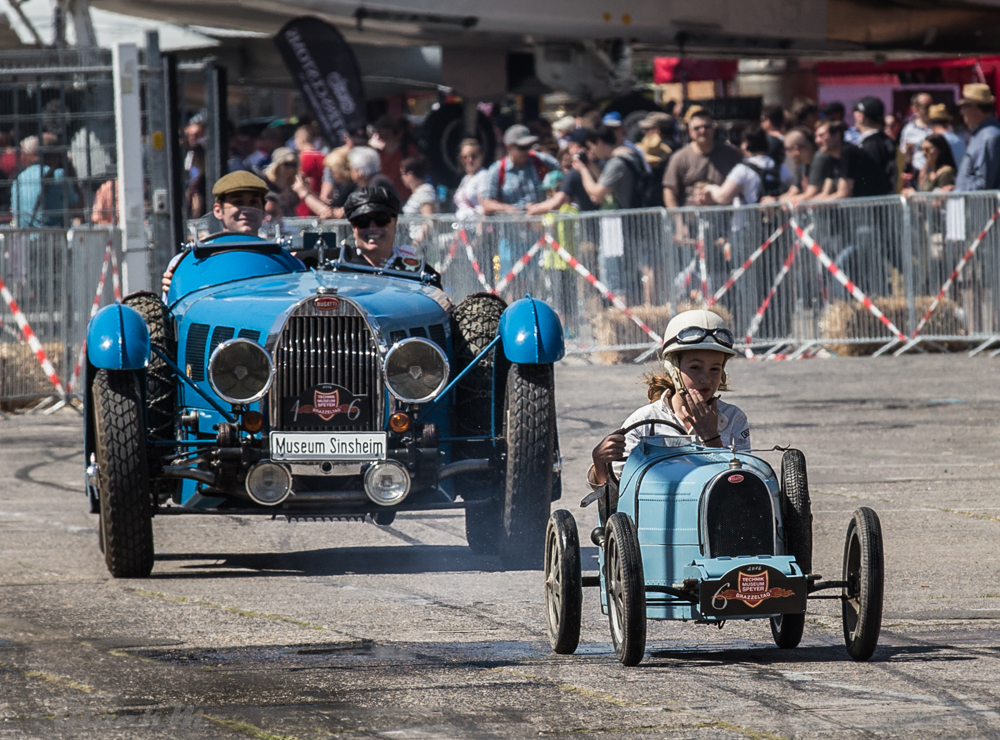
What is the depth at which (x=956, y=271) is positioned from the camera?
17.6 meters

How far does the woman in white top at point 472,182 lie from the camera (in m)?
20.2

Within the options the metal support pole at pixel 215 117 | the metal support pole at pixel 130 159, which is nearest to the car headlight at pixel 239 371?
the metal support pole at pixel 130 159

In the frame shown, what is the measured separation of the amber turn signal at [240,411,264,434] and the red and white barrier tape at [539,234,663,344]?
407 inches

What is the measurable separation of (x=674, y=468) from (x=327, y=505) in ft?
8.01

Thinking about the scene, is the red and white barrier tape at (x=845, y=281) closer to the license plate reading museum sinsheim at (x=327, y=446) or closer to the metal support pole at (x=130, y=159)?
the metal support pole at (x=130, y=159)

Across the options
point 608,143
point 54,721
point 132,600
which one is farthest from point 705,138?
point 54,721

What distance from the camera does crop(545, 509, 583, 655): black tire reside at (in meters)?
5.83

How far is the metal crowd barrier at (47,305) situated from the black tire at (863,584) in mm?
10563

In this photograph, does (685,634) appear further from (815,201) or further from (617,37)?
(617,37)

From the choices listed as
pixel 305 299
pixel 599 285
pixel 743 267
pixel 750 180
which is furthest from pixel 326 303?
pixel 750 180

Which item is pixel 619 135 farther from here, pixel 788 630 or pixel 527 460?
pixel 788 630

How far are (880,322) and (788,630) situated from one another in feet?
40.2

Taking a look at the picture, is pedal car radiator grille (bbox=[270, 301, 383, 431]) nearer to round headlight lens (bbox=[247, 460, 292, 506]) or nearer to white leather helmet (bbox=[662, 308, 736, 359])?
round headlight lens (bbox=[247, 460, 292, 506])

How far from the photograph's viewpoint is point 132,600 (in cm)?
747
